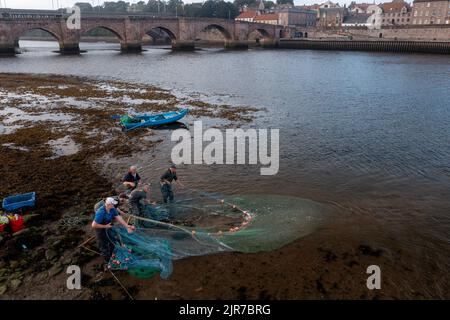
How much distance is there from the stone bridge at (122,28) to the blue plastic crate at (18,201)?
73.3 metres

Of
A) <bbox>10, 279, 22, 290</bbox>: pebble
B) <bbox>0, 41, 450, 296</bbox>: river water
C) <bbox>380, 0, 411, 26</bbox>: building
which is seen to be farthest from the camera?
<bbox>380, 0, 411, 26</bbox>: building

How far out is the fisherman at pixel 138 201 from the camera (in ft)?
36.7

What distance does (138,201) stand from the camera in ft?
37.2

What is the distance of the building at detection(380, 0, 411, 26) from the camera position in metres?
124

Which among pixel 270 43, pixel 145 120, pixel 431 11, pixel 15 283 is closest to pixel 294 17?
pixel 270 43

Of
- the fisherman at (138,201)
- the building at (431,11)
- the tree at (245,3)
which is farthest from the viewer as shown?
the tree at (245,3)

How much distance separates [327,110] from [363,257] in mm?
20624

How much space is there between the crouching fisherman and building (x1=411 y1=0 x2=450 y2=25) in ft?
417

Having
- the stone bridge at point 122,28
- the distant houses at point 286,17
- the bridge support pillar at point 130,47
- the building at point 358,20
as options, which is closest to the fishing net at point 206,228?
the stone bridge at point 122,28

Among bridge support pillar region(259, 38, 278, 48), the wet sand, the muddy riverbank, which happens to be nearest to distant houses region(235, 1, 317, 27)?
bridge support pillar region(259, 38, 278, 48)

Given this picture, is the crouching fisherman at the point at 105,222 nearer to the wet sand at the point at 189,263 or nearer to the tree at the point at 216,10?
the wet sand at the point at 189,263

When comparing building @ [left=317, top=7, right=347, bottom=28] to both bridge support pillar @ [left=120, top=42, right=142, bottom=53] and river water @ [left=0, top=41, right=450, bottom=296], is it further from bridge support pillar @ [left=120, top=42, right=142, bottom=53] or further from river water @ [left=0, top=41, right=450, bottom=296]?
river water @ [left=0, top=41, right=450, bottom=296]

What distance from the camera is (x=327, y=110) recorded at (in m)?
28.9

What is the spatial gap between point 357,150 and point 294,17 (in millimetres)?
140637
